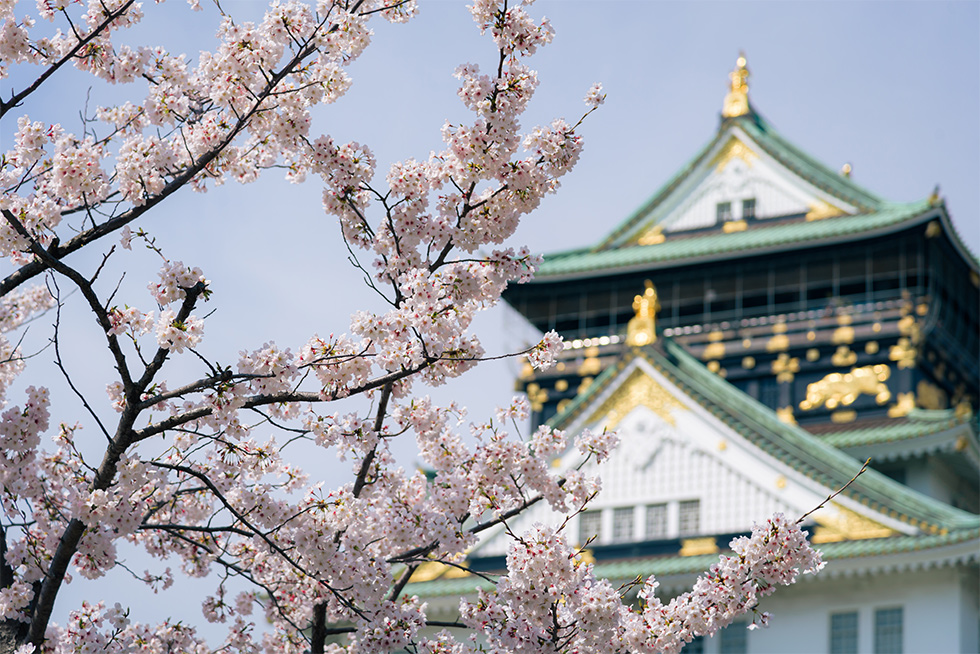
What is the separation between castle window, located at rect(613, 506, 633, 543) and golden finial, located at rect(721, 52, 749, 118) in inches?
486

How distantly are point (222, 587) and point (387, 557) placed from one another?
1.81 metres

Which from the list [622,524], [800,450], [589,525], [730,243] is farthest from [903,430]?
[730,243]

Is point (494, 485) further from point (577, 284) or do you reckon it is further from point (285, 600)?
point (577, 284)

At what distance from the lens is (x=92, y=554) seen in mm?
9062

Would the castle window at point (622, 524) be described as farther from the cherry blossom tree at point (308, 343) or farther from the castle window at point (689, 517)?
the cherry blossom tree at point (308, 343)

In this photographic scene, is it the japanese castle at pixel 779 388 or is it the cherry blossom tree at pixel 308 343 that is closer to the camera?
the cherry blossom tree at pixel 308 343

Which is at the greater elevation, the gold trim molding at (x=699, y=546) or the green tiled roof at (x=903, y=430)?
the green tiled roof at (x=903, y=430)

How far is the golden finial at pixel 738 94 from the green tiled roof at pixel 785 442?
9.04 meters

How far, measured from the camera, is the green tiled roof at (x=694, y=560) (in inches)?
942

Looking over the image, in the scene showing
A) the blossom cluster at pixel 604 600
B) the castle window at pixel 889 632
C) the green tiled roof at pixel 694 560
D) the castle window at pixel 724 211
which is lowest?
the blossom cluster at pixel 604 600

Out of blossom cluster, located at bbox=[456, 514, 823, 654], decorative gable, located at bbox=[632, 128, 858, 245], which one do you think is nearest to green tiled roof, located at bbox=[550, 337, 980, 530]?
decorative gable, located at bbox=[632, 128, 858, 245]

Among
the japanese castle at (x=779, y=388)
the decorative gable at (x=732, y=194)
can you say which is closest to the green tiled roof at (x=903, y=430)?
the japanese castle at (x=779, y=388)

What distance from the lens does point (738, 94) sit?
36094 millimetres

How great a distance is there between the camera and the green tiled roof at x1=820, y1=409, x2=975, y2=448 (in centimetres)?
2767
